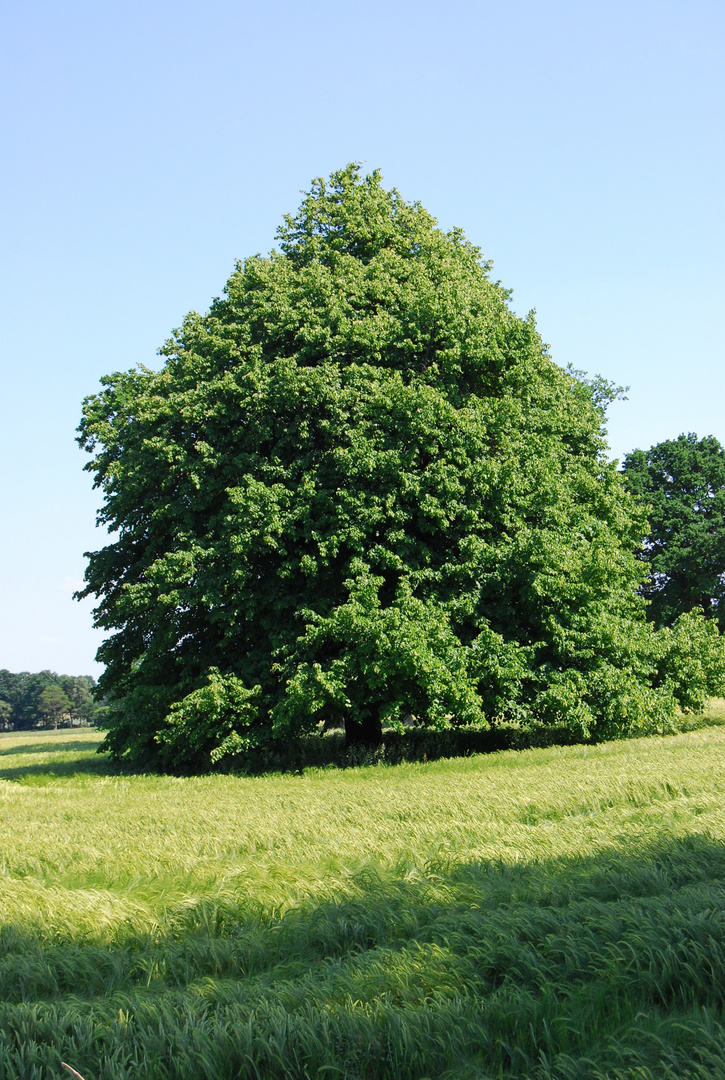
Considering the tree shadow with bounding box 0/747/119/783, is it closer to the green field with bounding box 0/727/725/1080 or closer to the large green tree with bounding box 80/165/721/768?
the large green tree with bounding box 80/165/721/768

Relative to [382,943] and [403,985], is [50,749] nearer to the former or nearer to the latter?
[382,943]

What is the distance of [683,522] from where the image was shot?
53.8 m

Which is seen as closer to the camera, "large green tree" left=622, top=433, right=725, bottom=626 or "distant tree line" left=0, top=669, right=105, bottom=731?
"large green tree" left=622, top=433, right=725, bottom=626

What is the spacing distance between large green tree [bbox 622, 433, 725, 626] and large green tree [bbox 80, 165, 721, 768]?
29007mm

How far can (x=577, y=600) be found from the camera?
23031mm

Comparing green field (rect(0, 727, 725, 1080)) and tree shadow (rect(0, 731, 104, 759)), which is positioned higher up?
green field (rect(0, 727, 725, 1080))

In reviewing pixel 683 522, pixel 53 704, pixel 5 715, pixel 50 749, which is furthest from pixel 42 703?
pixel 683 522

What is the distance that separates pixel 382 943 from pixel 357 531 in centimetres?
1529

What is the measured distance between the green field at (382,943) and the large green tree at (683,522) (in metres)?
44.5

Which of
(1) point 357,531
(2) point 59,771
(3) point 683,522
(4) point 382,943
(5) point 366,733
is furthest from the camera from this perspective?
(3) point 683,522

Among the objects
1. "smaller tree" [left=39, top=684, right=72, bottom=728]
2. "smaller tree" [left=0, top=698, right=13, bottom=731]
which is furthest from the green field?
"smaller tree" [left=0, top=698, right=13, bottom=731]

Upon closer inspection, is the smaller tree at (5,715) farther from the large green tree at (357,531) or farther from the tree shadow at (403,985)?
the tree shadow at (403,985)

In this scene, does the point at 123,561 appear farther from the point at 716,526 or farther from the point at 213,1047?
the point at 716,526

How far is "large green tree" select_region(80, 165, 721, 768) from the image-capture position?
2138 centimetres
